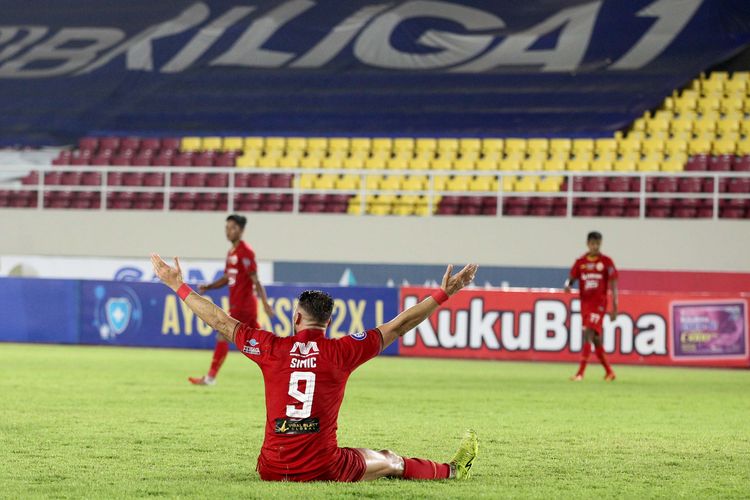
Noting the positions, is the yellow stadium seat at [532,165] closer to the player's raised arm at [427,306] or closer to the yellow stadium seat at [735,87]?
the yellow stadium seat at [735,87]

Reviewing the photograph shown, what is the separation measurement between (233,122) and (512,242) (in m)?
11.1

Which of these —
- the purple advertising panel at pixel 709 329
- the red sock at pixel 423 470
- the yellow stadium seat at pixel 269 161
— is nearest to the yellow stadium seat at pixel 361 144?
the yellow stadium seat at pixel 269 161

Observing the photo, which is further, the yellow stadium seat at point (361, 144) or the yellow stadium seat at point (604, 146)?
the yellow stadium seat at point (361, 144)

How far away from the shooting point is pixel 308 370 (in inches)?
300

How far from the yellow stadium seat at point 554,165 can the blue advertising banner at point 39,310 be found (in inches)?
430

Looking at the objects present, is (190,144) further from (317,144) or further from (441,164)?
(441,164)

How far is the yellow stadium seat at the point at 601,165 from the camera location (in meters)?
28.8

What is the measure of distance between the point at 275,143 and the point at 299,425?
25.2m

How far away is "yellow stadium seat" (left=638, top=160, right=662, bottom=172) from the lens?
2820 centimetres

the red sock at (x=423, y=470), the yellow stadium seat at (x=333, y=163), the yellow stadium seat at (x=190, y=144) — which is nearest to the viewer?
the red sock at (x=423, y=470)

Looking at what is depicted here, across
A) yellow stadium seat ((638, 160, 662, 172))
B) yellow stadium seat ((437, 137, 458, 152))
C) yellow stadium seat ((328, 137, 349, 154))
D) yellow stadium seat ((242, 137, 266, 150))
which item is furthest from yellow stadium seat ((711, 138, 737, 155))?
yellow stadium seat ((242, 137, 266, 150))

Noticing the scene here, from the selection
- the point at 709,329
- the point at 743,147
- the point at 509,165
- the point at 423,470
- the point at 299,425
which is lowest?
the point at 423,470

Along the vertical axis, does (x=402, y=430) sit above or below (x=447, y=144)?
below

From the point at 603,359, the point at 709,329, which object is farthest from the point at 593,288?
the point at 709,329
